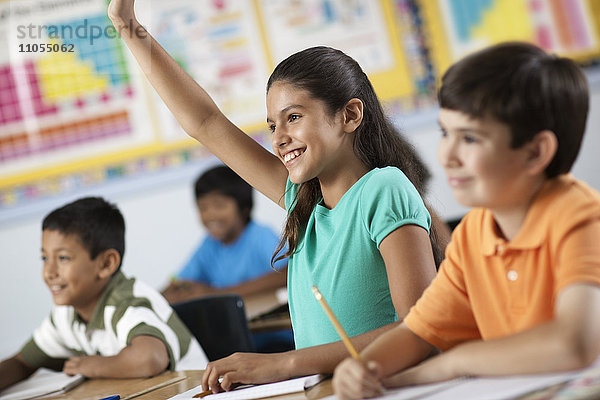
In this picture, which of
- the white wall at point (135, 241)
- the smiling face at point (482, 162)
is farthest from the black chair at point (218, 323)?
the white wall at point (135, 241)

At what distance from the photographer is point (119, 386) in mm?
1514

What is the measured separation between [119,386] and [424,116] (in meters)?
2.96

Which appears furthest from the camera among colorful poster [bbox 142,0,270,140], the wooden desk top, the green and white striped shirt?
colorful poster [bbox 142,0,270,140]

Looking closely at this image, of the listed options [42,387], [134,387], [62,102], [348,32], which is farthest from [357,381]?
[62,102]

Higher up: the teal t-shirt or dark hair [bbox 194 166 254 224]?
dark hair [bbox 194 166 254 224]

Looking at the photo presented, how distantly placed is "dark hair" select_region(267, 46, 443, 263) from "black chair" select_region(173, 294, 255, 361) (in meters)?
0.62

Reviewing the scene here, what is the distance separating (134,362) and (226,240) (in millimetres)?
1846

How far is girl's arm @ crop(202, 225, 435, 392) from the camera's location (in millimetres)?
1135

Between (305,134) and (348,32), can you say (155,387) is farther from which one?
(348,32)

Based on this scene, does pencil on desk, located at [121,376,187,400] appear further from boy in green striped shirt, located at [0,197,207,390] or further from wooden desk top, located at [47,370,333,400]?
boy in green striped shirt, located at [0,197,207,390]

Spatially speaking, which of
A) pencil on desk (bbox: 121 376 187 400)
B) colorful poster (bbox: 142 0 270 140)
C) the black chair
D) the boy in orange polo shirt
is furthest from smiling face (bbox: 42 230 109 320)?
colorful poster (bbox: 142 0 270 140)

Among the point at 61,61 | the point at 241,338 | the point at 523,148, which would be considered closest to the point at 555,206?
the point at 523,148

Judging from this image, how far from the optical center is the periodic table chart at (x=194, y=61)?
4051 millimetres

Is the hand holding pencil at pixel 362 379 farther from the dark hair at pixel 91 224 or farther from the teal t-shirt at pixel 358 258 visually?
the dark hair at pixel 91 224
